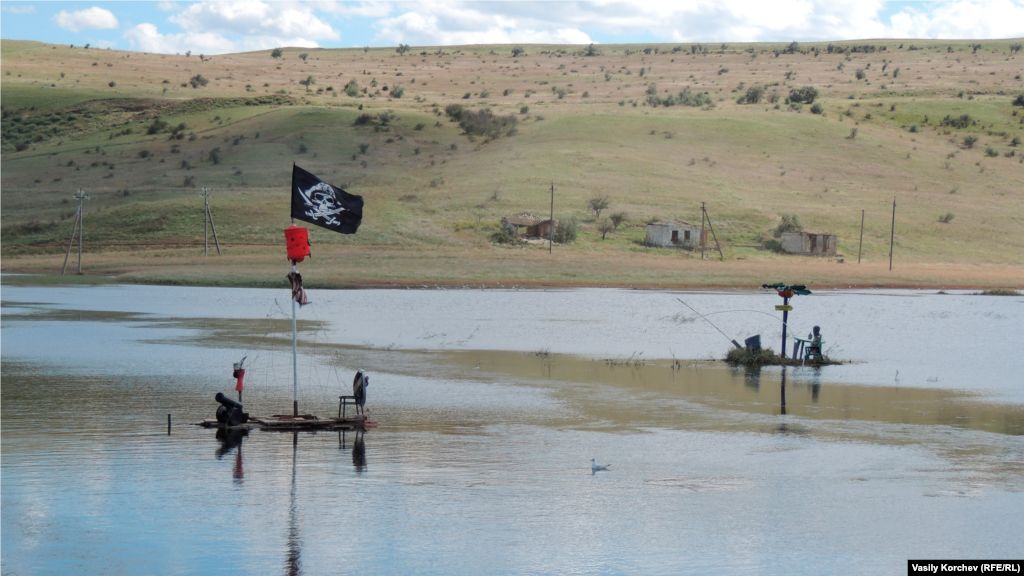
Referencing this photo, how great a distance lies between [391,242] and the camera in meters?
69.1

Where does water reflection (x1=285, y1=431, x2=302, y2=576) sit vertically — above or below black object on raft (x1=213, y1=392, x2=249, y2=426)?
below

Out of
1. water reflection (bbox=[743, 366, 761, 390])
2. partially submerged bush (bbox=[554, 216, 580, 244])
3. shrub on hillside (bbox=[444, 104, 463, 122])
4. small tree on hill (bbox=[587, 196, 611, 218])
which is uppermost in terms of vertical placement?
shrub on hillside (bbox=[444, 104, 463, 122])

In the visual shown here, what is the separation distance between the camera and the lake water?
405 inches

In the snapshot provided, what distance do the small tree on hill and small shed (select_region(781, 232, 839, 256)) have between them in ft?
46.7

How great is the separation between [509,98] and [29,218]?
75.5 meters

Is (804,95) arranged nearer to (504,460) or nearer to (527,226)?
(527,226)

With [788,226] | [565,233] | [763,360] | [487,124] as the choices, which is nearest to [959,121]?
[788,226]

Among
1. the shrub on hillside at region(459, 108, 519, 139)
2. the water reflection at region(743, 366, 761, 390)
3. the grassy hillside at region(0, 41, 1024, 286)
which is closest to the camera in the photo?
the water reflection at region(743, 366, 761, 390)

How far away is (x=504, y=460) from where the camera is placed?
14266mm

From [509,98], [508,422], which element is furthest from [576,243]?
[509,98]

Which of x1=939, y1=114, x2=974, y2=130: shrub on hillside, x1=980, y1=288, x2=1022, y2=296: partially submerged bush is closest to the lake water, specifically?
x1=980, y1=288, x2=1022, y2=296: partially submerged bush

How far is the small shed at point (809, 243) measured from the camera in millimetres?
75000

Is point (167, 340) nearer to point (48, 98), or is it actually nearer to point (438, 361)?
point (438, 361)

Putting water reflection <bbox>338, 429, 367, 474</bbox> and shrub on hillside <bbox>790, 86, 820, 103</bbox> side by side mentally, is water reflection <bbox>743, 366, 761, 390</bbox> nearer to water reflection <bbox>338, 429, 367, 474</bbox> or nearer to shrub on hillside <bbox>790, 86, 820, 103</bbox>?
water reflection <bbox>338, 429, 367, 474</bbox>
